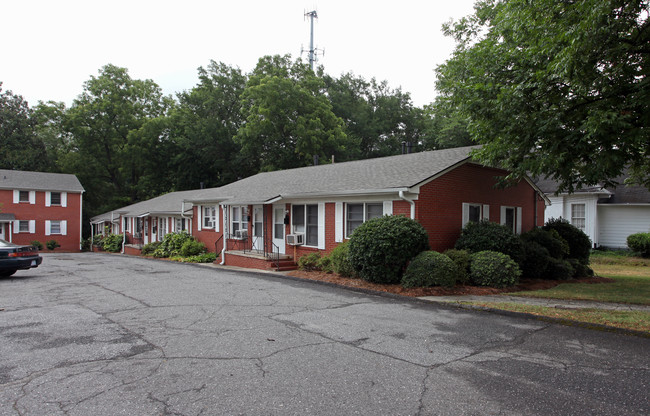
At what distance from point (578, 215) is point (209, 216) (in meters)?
20.6

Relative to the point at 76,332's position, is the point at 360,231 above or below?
above

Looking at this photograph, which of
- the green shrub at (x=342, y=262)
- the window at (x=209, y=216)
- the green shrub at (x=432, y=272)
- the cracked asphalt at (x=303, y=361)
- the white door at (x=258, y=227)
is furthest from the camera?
the window at (x=209, y=216)

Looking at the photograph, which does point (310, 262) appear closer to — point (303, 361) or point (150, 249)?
point (303, 361)

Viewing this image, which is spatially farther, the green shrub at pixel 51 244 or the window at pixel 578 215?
the green shrub at pixel 51 244

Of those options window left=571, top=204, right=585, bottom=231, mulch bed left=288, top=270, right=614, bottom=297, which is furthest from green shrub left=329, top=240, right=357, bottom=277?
window left=571, top=204, right=585, bottom=231

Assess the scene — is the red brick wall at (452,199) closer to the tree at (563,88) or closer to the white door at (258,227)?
the tree at (563,88)

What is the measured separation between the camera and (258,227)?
1905cm

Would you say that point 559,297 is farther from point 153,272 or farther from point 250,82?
point 250,82

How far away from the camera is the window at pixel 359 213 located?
13883 mm

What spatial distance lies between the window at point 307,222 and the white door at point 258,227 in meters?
2.56

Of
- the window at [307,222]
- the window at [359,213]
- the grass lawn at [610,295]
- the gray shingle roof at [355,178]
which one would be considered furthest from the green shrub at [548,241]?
the window at [307,222]

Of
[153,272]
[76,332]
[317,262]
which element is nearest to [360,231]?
[317,262]

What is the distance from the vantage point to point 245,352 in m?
5.68

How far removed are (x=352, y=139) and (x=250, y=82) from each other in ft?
35.9
